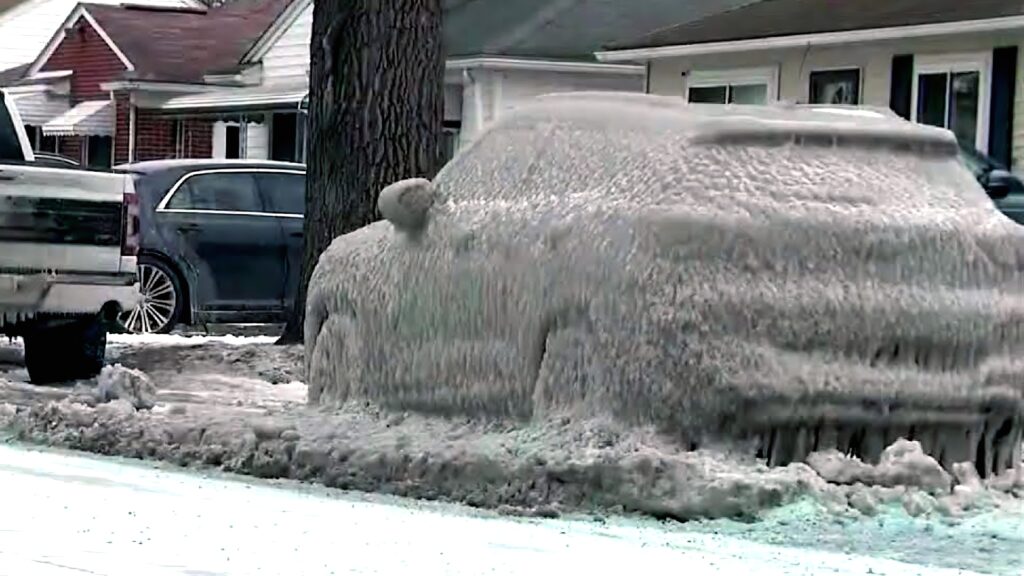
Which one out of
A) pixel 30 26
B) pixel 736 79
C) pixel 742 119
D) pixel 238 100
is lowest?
pixel 742 119

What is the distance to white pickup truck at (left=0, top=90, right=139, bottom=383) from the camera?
13391 mm

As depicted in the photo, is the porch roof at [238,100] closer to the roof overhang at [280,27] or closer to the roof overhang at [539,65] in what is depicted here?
the roof overhang at [280,27]

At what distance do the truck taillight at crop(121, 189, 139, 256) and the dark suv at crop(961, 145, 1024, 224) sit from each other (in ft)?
23.0

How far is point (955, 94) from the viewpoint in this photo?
24359 millimetres

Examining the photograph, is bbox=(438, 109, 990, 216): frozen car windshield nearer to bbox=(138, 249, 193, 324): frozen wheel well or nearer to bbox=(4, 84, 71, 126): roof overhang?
→ bbox=(138, 249, 193, 324): frozen wheel well

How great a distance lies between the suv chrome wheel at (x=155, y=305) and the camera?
19.0 metres

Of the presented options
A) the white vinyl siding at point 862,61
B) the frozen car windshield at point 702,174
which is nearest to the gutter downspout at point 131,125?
the white vinyl siding at point 862,61

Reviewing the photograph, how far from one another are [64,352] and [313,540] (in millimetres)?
7109

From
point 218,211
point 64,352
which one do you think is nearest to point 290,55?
point 218,211

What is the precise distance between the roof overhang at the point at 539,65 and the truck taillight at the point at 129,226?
1660 cm

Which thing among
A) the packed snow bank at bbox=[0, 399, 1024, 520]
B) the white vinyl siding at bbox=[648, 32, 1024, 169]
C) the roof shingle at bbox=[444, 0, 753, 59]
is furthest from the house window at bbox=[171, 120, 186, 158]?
the packed snow bank at bbox=[0, 399, 1024, 520]

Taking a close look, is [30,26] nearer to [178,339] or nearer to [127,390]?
[178,339]

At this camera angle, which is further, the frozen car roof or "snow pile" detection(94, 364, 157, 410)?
"snow pile" detection(94, 364, 157, 410)

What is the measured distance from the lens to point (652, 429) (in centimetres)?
897
